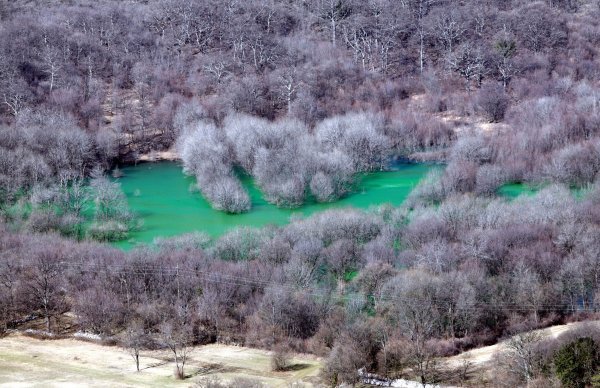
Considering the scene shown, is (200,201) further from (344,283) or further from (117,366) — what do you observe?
(117,366)

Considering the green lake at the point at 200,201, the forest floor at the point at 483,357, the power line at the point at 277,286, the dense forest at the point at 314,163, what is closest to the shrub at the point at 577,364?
the dense forest at the point at 314,163

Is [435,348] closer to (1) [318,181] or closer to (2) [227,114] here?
(1) [318,181]

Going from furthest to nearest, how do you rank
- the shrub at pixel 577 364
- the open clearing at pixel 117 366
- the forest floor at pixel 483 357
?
the open clearing at pixel 117 366 → the forest floor at pixel 483 357 → the shrub at pixel 577 364

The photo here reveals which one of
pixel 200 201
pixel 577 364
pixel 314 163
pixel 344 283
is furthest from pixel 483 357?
pixel 200 201

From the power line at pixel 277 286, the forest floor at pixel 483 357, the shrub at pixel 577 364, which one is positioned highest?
the shrub at pixel 577 364

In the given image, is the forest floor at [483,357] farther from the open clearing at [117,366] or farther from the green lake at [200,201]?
the green lake at [200,201]
